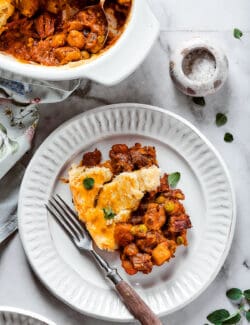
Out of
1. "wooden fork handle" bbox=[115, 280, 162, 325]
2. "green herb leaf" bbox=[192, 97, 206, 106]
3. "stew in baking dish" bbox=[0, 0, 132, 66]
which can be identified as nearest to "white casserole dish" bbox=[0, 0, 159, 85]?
"stew in baking dish" bbox=[0, 0, 132, 66]

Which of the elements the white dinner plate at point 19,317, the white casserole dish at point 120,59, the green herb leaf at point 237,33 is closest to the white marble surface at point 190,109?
the green herb leaf at point 237,33

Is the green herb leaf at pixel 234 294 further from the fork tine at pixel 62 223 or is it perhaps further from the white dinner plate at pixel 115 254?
the fork tine at pixel 62 223

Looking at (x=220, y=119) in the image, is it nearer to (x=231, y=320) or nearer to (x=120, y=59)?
(x=120, y=59)

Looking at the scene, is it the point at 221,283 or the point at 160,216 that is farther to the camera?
the point at 221,283

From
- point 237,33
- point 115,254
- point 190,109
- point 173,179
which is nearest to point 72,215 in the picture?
point 115,254

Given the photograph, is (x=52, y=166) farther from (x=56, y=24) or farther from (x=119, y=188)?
(x=56, y=24)

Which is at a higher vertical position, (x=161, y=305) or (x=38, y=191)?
(x=38, y=191)

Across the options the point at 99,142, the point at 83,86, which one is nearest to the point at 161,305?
the point at 99,142
